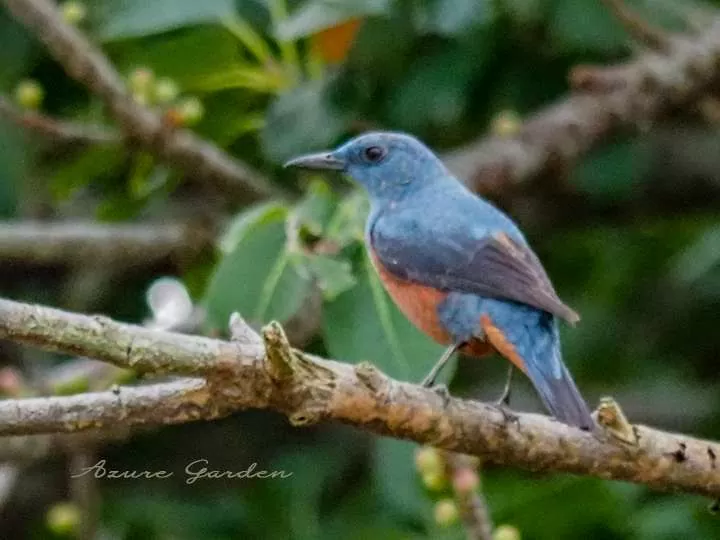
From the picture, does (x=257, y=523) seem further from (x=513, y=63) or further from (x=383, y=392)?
(x=383, y=392)

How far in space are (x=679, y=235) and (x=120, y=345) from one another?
10.9 ft

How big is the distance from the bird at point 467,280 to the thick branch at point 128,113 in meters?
0.75

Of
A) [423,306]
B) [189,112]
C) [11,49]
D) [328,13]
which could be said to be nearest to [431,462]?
[423,306]

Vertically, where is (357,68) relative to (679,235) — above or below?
above

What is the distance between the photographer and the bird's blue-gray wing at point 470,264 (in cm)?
327

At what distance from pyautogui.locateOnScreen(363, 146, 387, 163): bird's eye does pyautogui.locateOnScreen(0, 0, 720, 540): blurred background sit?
0.15m

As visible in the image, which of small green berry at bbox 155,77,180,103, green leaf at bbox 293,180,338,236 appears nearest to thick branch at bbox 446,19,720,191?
small green berry at bbox 155,77,180,103

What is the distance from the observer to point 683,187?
536cm

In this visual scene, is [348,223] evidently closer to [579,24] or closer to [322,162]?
[322,162]

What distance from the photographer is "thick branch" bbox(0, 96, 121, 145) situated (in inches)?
169

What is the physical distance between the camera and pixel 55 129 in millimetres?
4375

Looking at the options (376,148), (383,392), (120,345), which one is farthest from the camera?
(376,148)

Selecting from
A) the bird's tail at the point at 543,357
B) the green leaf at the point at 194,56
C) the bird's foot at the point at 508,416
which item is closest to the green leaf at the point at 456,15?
the green leaf at the point at 194,56

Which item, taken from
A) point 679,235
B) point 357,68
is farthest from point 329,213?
point 679,235
